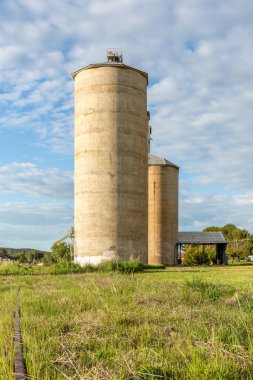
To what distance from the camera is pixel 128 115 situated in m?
37.4

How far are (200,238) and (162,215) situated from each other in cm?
687

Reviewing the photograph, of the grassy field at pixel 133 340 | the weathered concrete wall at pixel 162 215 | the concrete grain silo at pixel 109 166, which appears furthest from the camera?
the weathered concrete wall at pixel 162 215

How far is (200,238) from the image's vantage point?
2285 inches

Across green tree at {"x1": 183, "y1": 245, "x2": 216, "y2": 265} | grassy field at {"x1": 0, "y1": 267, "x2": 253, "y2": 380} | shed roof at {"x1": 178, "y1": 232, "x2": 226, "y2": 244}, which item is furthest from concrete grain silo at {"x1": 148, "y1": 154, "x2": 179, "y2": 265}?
grassy field at {"x1": 0, "y1": 267, "x2": 253, "y2": 380}

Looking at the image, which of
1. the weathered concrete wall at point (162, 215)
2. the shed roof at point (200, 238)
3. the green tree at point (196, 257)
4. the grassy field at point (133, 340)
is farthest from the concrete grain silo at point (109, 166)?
the green tree at point (196, 257)

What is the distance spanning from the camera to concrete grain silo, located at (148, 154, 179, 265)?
54.1m

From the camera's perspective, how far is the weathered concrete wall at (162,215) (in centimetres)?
5403

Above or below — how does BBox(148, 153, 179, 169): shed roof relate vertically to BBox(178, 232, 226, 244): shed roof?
above

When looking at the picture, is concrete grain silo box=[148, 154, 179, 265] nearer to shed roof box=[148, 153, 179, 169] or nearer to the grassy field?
shed roof box=[148, 153, 179, 169]

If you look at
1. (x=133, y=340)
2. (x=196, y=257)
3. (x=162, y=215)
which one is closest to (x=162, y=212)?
(x=162, y=215)

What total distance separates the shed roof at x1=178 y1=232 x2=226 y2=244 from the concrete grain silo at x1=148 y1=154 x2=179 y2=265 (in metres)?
1.95

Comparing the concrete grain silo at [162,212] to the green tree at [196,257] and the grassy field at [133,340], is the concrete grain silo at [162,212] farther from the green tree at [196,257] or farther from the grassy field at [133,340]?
the grassy field at [133,340]

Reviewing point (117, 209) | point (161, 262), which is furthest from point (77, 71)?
point (161, 262)

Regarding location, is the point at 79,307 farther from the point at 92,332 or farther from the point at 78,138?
the point at 78,138
